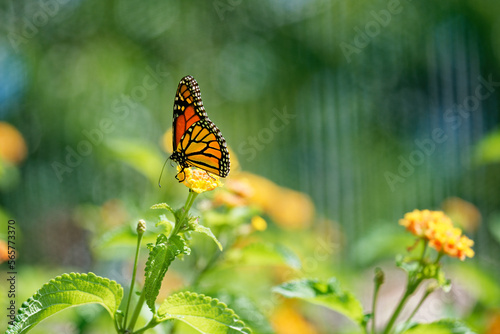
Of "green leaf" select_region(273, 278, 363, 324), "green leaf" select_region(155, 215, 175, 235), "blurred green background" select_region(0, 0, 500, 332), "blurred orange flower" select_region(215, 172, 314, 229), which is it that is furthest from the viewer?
"blurred green background" select_region(0, 0, 500, 332)

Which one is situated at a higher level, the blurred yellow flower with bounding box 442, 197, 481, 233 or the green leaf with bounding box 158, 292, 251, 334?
the blurred yellow flower with bounding box 442, 197, 481, 233

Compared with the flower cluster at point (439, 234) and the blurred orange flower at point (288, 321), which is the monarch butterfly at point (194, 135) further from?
the blurred orange flower at point (288, 321)

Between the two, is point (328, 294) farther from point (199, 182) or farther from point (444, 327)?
point (199, 182)

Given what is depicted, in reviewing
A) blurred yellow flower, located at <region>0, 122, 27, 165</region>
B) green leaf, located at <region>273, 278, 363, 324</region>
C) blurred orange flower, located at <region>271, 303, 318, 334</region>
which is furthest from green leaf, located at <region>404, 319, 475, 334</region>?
blurred yellow flower, located at <region>0, 122, 27, 165</region>

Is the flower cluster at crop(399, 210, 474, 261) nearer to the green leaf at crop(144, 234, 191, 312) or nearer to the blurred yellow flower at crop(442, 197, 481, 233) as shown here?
the green leaf at crop(144, 234, 191, 312)

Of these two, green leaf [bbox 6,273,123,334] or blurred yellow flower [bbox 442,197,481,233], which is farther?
blurred yellow flower [bbox 442,197,481,233]

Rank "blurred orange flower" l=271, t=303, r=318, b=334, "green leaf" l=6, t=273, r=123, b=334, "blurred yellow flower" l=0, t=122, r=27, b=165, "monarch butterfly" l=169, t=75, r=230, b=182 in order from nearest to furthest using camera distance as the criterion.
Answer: "green leaf" l=6, t=273, r=123, b=334
"monarch butterfly" l=169, t=75, r=230, b=182
"blurred orange flower" l=271, t=303, r=318, b=334
"blurred yellow flower" l=0, t=122, r=27, b=165
